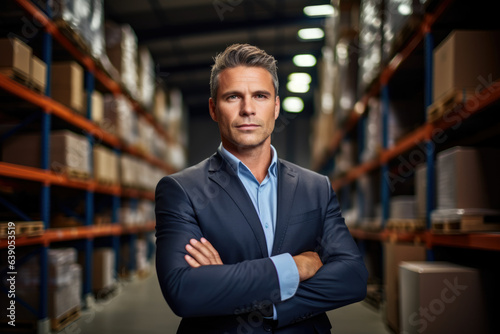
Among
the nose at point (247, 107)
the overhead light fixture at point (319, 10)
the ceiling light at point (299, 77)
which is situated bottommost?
the nose at point (247, 107)

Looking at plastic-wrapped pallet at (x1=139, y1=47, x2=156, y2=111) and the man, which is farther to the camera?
plastic-wrapped pallet at (x1=139, y1=47, x2=156, y2=111)

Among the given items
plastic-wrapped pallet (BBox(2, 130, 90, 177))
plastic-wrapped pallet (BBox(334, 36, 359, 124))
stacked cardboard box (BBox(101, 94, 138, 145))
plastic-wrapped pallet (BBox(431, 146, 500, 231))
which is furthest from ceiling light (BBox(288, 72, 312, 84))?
plastic-wrapped pallet (BBox(431, 146, 500, 231))

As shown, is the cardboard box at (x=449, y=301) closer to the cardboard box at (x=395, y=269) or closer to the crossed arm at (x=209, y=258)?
the cardboard box at (x=395, y=269)

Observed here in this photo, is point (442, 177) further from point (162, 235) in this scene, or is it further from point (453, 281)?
point (162, 235)

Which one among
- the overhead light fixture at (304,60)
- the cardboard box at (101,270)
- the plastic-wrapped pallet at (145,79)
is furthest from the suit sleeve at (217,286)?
the overhead light fixture at (304,60)

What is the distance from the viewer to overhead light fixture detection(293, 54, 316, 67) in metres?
13.0

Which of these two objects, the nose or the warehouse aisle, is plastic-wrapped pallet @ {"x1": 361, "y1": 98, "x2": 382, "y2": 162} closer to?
the warehouse aisle

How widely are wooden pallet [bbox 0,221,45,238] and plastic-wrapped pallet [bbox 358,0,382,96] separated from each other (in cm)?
427

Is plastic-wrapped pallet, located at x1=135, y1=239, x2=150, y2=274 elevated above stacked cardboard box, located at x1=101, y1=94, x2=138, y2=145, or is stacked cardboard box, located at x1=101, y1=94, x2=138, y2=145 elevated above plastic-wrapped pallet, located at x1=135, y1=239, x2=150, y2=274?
stacked cardboard box, located at x1=101, y1=94, x2=138, y2=145

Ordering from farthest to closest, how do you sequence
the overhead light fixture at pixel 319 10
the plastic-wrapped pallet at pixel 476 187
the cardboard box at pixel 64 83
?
1. the overhead light fixture at pixel 319 10
2. the cardboard box at pixel 64 83
3. the plastic-wrapped pallet at pixel 476 187

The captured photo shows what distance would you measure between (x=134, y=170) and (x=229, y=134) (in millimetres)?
6680

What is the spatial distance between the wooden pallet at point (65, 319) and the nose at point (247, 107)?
149 inches

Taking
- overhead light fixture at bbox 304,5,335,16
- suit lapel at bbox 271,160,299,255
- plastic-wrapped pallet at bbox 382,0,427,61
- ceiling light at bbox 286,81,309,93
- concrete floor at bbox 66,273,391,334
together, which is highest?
overhead light fixture at bbox 304,5,335,16

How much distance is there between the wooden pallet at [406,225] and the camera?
160 inches
